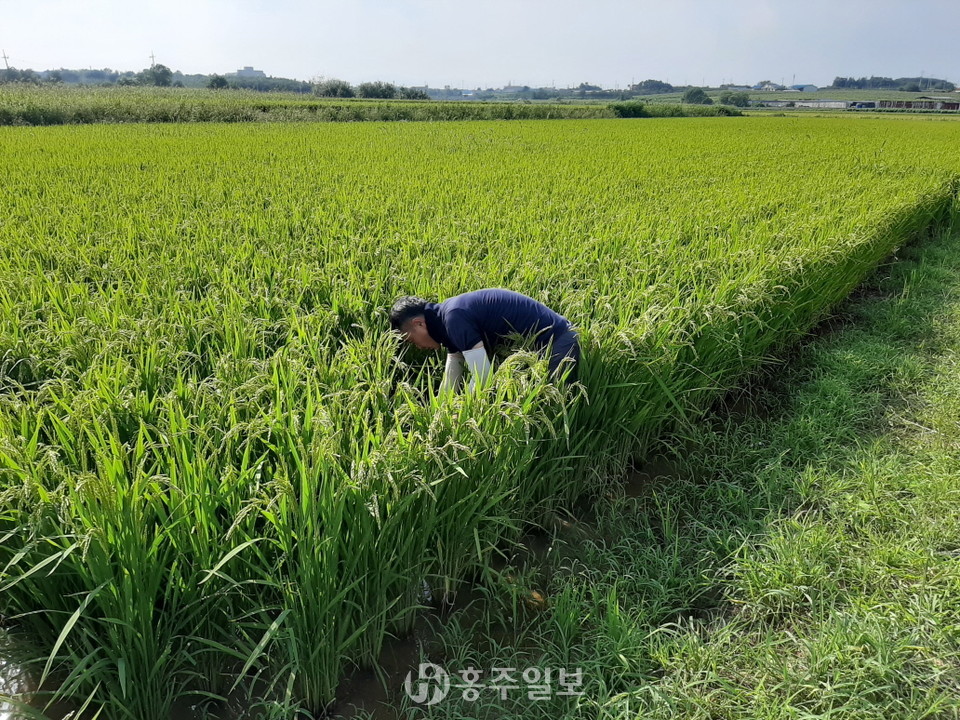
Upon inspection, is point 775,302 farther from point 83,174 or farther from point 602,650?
point 83,174

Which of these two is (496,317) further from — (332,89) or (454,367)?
(332,89)

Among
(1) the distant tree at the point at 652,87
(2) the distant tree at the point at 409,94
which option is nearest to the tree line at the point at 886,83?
A: (1) the distant tree at the point at 652,87

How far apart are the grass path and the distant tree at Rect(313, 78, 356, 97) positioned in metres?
44.0

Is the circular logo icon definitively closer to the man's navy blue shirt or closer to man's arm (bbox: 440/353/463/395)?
man's arm (bbox: 440/353/463/395)

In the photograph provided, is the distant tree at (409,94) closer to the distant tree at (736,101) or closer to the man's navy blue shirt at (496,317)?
the distant tree at (736,101)

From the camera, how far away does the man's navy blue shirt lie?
2840mm

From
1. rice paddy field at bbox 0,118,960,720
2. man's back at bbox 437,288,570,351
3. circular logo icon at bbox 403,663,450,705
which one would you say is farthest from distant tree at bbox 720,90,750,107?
circular logo icon at bbox 403,663,450,705

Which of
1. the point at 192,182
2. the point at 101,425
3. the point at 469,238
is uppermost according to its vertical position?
the point at 192,182

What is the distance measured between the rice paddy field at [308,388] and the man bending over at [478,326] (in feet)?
0.48

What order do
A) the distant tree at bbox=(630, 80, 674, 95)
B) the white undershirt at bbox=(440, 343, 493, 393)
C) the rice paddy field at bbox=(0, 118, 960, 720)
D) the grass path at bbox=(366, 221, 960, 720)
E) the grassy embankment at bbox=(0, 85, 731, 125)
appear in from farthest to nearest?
the distant tree at bbox=(630, 80, 674, 95)
the grassy embankment at bbox=(0, 85, 731, 125)
the white undershirt at bbox=(440, 343, 493, 393)
the grass path at bbox=(366, 221, 960, 720)
the rice paddy field at bbox=(0, 118, 960, 720)

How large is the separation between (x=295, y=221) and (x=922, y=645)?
5.33m

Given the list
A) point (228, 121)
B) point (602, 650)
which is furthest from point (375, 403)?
point (228, 121)

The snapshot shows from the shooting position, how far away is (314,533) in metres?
1.62

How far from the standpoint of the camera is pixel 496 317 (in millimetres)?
2893
